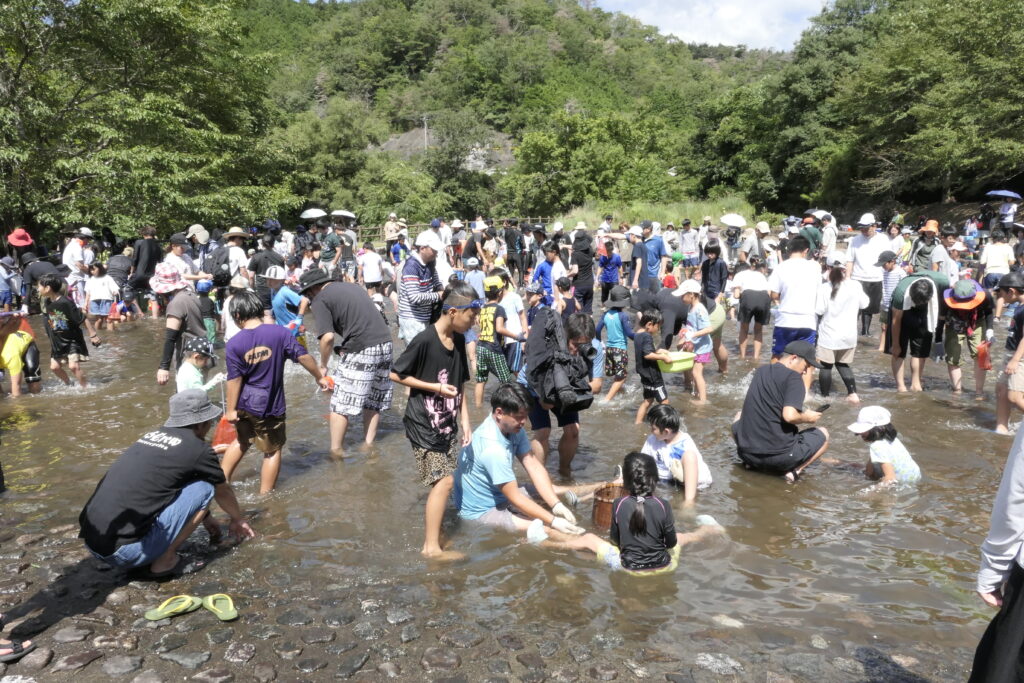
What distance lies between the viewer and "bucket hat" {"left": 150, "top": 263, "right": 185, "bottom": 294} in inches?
326

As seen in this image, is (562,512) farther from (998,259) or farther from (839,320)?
(998,259)

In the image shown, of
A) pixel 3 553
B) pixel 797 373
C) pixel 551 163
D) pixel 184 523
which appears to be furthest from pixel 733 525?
pixel 551 163

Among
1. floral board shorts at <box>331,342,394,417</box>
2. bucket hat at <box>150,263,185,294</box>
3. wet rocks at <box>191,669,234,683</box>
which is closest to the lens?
wet rocks at <box>191,669,234,683</box>

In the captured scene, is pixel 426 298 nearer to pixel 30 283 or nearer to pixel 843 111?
pixel 30 283

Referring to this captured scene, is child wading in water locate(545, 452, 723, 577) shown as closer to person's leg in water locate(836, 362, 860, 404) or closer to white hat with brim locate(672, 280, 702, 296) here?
white hat with brim locate(672, 280, 702, 296)

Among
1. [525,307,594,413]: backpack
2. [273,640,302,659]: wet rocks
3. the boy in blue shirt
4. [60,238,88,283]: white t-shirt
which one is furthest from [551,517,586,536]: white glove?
[60,238,88,283]: white t-shirt

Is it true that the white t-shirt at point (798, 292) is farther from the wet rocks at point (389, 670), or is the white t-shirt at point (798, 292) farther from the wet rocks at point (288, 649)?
the wet rocks at point (288, 649)

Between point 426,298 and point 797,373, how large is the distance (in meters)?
3.88

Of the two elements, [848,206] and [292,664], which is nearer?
[292,664]

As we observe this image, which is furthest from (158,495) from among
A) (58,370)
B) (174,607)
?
(58,370)

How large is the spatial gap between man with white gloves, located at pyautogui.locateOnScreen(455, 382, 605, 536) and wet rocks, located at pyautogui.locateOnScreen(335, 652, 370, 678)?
1.39 m

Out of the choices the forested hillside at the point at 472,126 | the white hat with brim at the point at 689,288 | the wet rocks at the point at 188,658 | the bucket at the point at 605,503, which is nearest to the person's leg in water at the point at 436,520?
the bucket at the point at 605,503

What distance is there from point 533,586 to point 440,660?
3.19 feet

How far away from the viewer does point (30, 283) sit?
1366 cm
